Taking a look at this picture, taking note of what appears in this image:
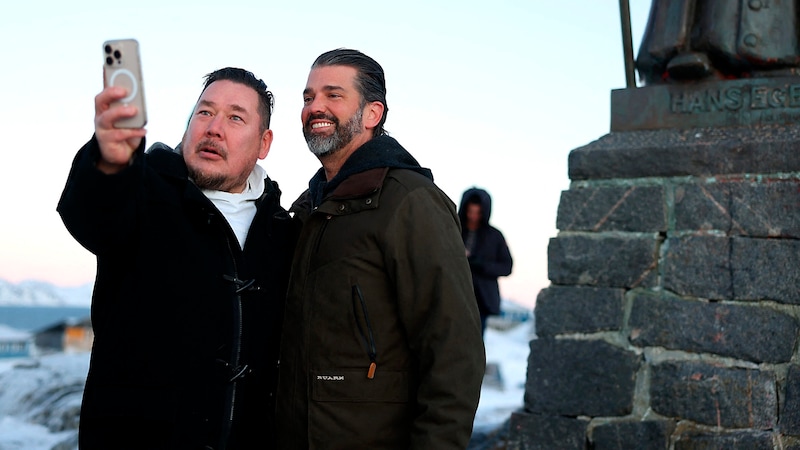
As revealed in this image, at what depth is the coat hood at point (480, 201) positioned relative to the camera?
259 inches

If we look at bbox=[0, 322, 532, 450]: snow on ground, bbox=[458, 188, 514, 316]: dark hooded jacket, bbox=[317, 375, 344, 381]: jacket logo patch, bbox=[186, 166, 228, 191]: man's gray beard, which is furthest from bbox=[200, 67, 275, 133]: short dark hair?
bbox=[458, 188, 514, 316]: dark hooded jacket

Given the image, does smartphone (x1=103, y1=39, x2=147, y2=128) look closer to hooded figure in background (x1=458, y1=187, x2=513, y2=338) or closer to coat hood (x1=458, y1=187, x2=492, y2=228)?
hooded figure in background (x1=458, y1=187, x2=513, y2=338)

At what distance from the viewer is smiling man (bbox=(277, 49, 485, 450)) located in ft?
7.00

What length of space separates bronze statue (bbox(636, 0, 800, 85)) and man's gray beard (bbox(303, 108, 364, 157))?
5.48 ft

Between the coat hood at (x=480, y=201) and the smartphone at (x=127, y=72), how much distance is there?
16.1ft

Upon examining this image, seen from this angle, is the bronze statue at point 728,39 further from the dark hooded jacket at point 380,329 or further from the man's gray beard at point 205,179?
the man's gray beard at point 205,179

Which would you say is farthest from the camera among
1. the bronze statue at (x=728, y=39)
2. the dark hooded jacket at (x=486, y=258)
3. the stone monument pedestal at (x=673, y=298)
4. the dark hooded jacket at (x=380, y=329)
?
the dark hooded jacket at (x=486, y=258)

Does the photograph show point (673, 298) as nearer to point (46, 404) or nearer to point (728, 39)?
point (728, 39)

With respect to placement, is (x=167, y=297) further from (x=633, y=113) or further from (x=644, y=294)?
(x=633, y=113)

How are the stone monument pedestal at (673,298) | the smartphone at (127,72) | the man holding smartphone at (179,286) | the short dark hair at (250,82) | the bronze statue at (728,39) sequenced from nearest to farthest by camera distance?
the smartphone at (127,72) → the man holding smartphone at (179,286) → the short dark hair at (250,82) → the stone monument pedestal at (673,298) → the bronze statue at (728,39)

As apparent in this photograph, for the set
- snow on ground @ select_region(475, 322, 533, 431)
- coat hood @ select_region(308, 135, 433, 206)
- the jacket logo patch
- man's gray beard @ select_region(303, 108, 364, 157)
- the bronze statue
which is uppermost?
the bronze statue

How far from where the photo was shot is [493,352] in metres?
12.1

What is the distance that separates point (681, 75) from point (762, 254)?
2.76 ft

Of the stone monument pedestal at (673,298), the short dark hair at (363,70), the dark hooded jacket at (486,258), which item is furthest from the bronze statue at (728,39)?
the dark hooded jacket at (486,258)
